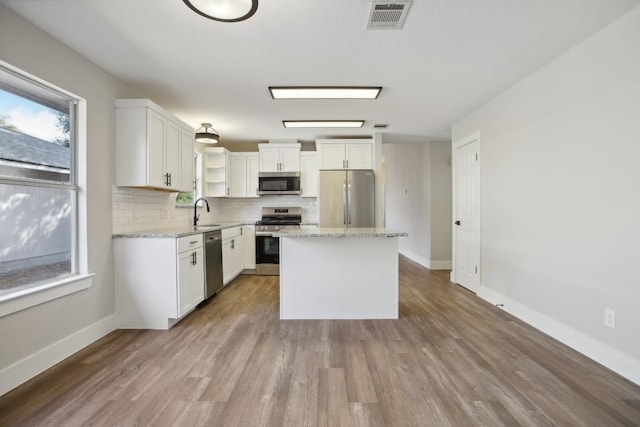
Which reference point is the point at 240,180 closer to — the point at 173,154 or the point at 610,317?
the point at 173,154

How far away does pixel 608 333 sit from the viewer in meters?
2.15

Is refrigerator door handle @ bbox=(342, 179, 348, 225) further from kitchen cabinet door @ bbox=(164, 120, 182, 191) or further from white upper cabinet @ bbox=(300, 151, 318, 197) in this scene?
kitchen cabinet door @ bbox=(164, 120, 182, 191)

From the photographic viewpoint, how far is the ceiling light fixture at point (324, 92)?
3.09 metres

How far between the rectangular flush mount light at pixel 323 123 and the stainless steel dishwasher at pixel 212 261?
1.90 meters

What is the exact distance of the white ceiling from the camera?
6.31 feet

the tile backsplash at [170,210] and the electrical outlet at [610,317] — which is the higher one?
the tile backsplash at [170,210]

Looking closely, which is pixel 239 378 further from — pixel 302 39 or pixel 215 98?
pixel 215 98

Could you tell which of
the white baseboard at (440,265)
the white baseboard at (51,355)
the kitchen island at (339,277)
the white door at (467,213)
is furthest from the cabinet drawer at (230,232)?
the white baseboard at (440,265)

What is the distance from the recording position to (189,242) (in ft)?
10.2

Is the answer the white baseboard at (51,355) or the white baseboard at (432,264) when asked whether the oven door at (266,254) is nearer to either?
the white baseboard at (51,355)

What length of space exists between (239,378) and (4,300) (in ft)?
5.07

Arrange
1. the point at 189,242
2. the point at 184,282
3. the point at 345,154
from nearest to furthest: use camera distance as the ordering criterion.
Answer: the point at 184,282
the point at 189,242
the point at 345,154

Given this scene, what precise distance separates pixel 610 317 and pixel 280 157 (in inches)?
183

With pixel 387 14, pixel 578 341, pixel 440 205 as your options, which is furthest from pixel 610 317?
pixel 440 205
